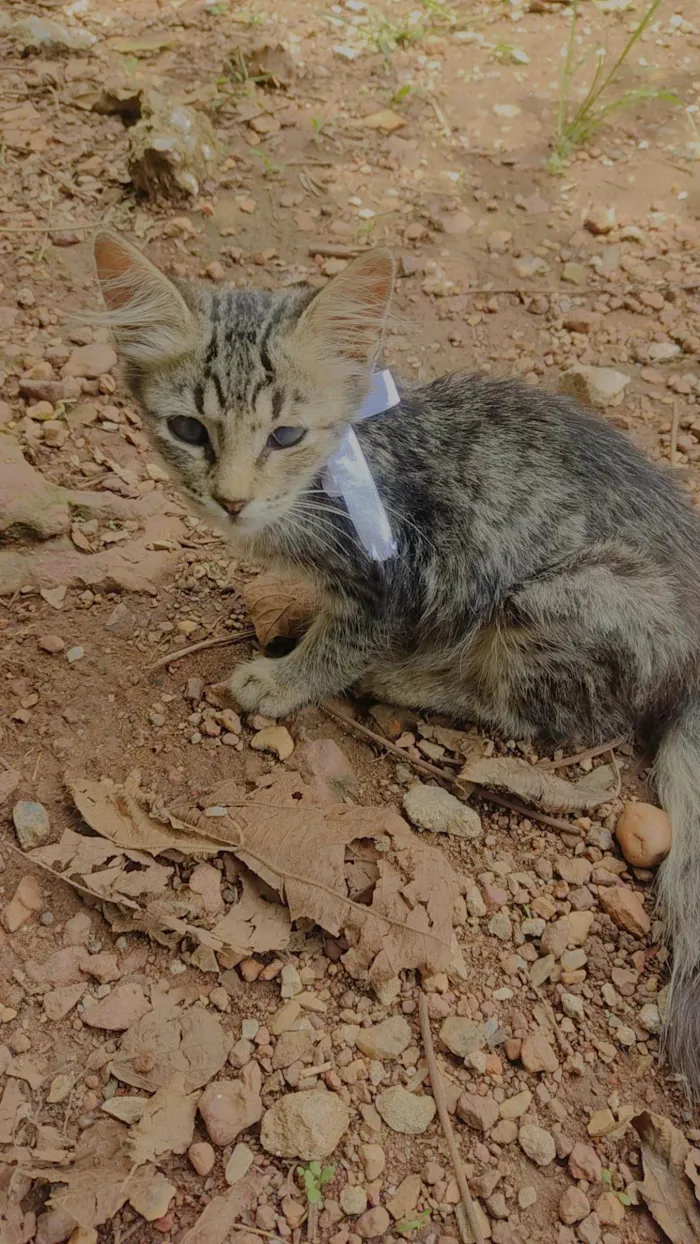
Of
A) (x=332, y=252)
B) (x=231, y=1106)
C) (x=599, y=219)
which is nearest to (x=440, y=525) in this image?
(x=231, y=1106)

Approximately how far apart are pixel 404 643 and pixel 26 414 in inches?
88.2

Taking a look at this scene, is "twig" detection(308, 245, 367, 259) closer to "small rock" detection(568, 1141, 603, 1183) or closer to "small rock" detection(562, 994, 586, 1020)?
"small rock" detection(562, 994, 586, 1020)

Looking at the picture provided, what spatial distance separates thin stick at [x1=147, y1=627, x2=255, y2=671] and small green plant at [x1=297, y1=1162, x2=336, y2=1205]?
6.02 feet

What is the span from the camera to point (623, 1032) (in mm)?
2607

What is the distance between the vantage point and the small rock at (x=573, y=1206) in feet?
7.35

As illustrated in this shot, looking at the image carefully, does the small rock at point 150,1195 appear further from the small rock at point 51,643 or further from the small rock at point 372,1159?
the small rock at point 51,643

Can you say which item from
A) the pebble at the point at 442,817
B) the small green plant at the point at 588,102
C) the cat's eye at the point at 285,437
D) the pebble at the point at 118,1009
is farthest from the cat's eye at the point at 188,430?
the small green plant at the point at 588,102

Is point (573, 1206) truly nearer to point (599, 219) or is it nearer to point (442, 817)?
point (442, 817)

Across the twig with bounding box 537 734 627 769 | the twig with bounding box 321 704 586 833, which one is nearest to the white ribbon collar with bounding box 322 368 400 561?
the twig with bounding box 321 704 586 833

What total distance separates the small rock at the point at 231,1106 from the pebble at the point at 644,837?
1.49m

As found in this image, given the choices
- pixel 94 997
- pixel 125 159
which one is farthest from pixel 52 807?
pixel 125 159

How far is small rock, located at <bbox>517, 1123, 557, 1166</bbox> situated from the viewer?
2.33 m

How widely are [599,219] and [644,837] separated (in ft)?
13.3

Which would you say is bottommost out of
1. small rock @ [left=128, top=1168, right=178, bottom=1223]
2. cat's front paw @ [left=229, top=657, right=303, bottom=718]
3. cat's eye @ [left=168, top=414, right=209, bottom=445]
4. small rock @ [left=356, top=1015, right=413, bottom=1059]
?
small rock @ [left=356, top=1015, right=413, bottom=1059]
